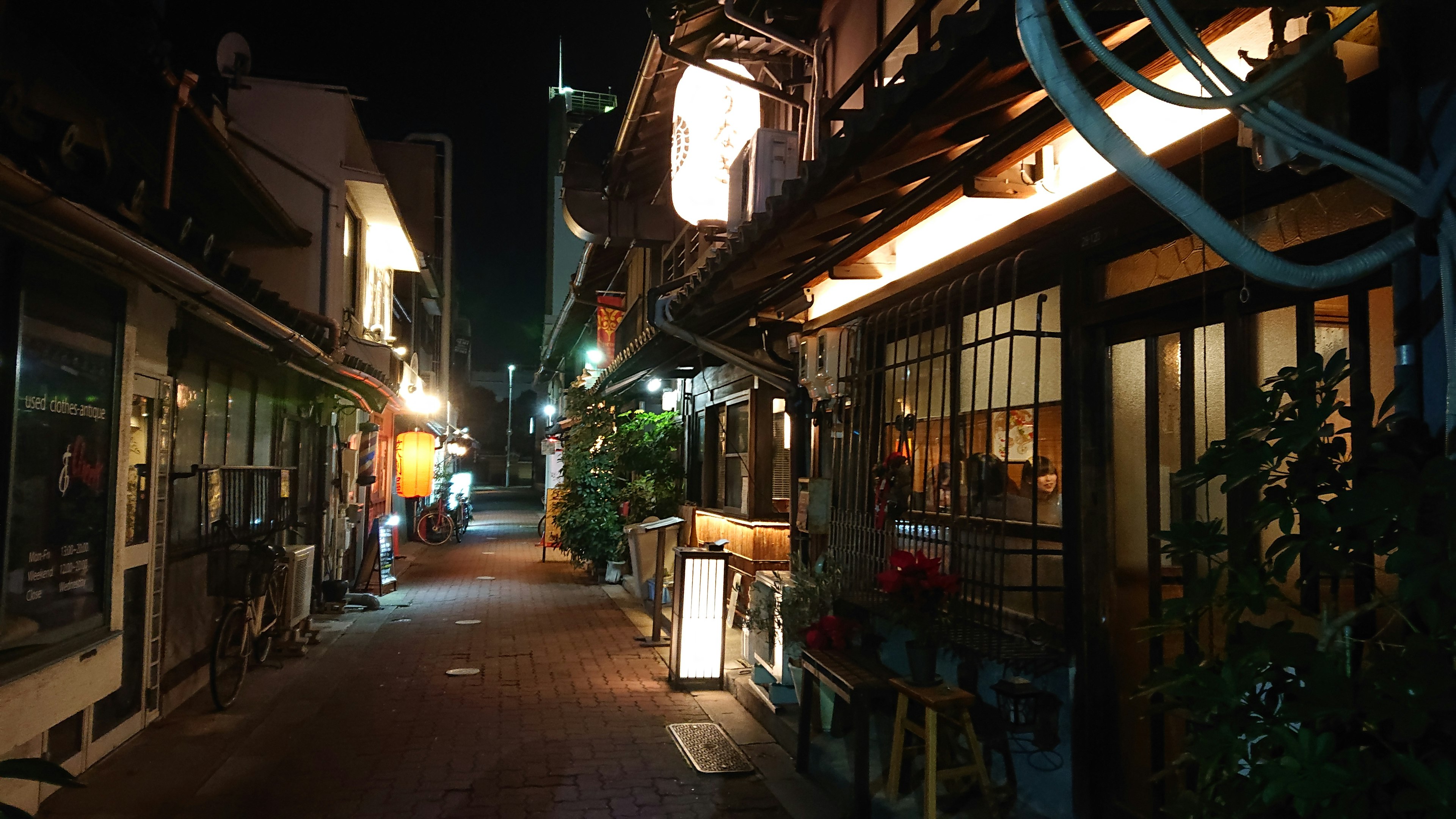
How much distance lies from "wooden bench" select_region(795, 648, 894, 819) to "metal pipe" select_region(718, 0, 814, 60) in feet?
22.1

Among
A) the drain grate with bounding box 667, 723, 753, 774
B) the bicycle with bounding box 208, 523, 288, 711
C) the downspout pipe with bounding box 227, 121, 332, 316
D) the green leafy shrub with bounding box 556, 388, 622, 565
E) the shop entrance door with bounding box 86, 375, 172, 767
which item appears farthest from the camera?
the green leafy shrub with bounding box 556, 388, 622, 565

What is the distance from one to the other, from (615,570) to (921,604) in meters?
13.3

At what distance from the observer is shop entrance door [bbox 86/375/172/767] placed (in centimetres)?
746

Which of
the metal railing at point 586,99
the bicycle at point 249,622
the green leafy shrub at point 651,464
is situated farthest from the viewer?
the metal railing at point 586,99

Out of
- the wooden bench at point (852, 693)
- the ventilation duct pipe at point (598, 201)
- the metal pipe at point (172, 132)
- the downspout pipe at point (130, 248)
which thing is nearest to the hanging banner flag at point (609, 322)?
the ventilation duct pipe at point (598, 201)

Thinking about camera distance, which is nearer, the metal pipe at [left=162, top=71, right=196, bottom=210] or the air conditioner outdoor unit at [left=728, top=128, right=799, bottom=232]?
the metal pipe at [left=162, top=71, right=196, bottom=210]

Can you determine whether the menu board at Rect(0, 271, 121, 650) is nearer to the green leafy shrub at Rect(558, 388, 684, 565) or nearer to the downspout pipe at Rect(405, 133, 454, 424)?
the green leafy shrub at Rect(558, 388, 684, 565)

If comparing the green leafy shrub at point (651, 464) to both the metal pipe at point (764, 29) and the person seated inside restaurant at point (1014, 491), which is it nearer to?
the metal pipe at point (764, 29)

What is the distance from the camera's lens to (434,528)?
27.0 meters

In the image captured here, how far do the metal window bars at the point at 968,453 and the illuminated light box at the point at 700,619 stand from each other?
177 centimetres

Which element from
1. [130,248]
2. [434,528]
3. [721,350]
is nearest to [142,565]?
[130,248]

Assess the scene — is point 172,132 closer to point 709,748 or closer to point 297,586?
point 297,586

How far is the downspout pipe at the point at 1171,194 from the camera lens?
2.69m

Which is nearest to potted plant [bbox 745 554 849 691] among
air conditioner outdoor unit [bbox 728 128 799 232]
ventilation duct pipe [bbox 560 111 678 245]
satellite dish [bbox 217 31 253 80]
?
air conditioner outdoor unit [bbox 728 128 799 232]
